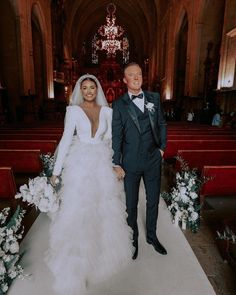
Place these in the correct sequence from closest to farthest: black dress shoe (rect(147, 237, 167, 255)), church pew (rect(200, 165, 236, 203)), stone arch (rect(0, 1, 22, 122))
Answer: black dress shoe (rect(147, 237, 167, 255)) < church pew (rect(200, 165, 236, 203)) < stone arch (rect(0, 1, 22, 122))

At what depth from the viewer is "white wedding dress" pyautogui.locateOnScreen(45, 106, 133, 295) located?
83.0 inches

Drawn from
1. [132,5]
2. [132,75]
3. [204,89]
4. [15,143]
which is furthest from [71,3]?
[132,75]

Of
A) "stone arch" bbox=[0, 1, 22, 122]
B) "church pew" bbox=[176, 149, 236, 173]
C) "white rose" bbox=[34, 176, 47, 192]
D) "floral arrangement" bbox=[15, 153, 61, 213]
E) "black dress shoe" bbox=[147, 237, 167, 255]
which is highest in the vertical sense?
"stone arch" bbox=[0, 1, 22, 122]

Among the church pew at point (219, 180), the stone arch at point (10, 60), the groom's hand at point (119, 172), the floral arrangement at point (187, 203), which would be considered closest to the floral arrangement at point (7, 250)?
the groom's hand at point (119, 172)

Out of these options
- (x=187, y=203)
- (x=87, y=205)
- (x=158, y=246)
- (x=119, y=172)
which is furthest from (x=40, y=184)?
(x=187, y=203)

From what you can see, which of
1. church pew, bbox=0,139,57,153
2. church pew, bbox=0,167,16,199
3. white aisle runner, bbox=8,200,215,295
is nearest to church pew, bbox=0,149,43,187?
church pew, bbox=0,139,57,153

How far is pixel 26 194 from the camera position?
7.03ft

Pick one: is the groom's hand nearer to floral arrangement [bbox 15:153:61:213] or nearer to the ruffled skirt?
the ruffled skirt

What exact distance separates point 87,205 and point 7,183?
147 centimetres

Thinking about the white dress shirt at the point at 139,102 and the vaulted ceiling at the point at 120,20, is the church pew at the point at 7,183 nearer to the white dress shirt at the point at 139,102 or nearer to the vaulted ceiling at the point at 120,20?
the white dress shirt at the point at 139,102

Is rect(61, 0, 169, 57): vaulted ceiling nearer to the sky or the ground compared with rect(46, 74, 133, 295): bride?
nearer to the sky

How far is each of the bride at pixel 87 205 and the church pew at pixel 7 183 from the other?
1079 mm

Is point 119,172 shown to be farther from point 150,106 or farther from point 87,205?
point 150,106

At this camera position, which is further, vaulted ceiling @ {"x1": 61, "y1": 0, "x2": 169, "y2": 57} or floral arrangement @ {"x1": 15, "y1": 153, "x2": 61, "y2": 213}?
vaulted ceiling @ {"x1": 61, "y1": 0, "x2": 169, "y2": 57}
